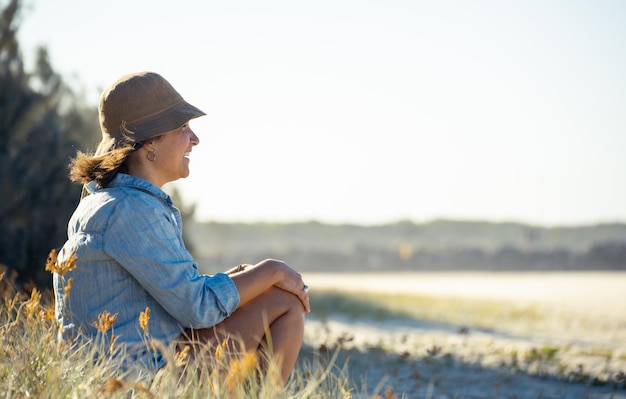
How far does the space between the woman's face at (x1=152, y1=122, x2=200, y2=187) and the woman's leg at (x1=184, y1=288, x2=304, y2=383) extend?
0.65 m

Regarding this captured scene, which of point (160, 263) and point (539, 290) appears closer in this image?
point (160, 263)

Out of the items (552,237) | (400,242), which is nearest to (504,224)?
(552,237)

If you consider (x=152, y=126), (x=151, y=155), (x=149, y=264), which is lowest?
(x=149, y=264)

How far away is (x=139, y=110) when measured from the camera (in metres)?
3.39

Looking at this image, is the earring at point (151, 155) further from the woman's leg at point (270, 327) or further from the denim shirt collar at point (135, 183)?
the woman's leg at point (270, 327)

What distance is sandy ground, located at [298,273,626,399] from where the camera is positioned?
5.57m

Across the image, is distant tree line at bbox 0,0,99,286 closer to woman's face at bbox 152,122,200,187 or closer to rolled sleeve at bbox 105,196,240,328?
woman's face at bbox 152,122,200,187

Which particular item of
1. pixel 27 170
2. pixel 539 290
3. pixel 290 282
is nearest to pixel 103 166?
pixel 290 282

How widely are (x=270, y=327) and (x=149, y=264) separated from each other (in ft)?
2.12

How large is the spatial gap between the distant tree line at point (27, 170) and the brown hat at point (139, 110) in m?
4.08

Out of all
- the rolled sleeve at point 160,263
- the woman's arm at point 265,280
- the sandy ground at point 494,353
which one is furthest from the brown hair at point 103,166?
the sandy ground at point 494,353

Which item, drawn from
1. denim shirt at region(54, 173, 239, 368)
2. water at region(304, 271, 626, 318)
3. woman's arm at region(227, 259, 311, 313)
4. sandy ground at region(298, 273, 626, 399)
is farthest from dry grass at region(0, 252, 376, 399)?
water at region(304, 271, 626, 318)

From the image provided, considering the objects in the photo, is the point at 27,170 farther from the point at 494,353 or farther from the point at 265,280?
the point at 265,280

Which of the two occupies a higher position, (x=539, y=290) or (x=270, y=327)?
(x=270, y=327)
